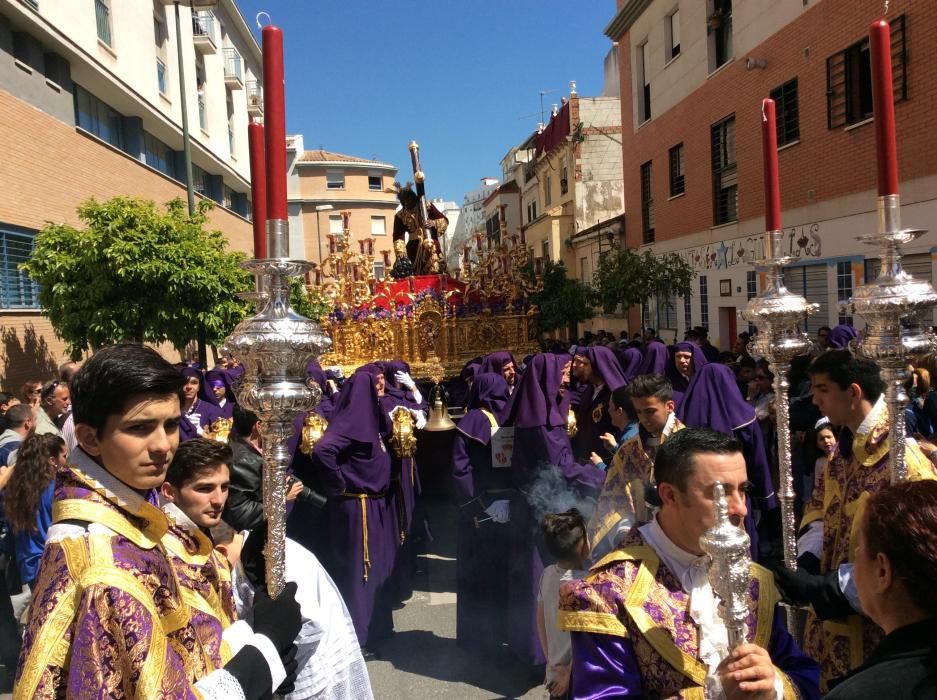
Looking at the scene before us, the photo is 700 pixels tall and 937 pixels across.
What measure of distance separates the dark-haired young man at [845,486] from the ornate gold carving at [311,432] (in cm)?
319

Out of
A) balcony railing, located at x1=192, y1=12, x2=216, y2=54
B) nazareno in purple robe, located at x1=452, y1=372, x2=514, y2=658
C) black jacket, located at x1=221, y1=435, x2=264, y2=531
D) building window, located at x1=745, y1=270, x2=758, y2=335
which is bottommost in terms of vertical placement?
nazareno in purple robe, located at x1=452, y1=372, x2=514, y2=658

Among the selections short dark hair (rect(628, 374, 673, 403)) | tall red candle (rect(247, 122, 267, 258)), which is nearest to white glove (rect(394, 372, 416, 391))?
short dark hair (rect(628, 374, 673, 403))

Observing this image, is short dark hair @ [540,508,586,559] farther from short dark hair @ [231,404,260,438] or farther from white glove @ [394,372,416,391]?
white glove @ [394,372,416,391]

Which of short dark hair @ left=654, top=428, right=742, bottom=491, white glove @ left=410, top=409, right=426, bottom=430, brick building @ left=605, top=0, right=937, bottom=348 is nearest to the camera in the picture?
short dark hair @ left=654, top=428, right=742, bottom=491

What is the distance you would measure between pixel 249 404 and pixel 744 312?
1607mm

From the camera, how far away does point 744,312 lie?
2.41 meters

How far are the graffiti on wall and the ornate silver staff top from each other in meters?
11.2

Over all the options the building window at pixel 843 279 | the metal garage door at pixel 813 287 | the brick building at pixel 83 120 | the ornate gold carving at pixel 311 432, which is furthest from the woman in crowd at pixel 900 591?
the building window at pixel 843 279

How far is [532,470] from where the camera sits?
4.80 m

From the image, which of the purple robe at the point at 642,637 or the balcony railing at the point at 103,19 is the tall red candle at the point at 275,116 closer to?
the purple robe at the point at 642,637

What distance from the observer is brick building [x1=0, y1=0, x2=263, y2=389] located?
1188 centimetres

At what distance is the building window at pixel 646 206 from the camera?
2227 cm

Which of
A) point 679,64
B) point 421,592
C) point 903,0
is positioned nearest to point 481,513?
point 421,592

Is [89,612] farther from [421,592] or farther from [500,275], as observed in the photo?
[500,275]
